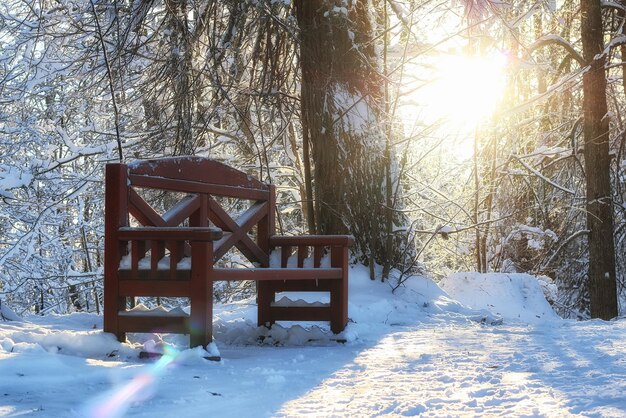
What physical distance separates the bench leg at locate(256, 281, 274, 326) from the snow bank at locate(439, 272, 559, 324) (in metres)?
3.29

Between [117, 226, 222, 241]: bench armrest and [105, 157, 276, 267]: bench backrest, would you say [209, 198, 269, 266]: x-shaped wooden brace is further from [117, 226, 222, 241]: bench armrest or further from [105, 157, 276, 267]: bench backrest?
[117, 226, 222, 241]: bench armrest

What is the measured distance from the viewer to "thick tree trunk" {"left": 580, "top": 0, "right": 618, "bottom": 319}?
9664 mm

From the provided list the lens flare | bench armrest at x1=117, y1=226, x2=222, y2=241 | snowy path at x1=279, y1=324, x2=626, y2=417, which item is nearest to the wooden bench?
bench armrest at x1=117, y1=226, x2=222, y2=241

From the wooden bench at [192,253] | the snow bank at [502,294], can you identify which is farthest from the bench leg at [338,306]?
the snow bank at [502,294]

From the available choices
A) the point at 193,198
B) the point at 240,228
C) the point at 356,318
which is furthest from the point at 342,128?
the point at 193,198

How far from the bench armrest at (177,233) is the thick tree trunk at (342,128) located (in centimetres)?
335

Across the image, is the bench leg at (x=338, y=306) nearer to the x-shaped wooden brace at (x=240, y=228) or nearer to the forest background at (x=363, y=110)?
the x-shaped wooden brace at (x=240, y=228)

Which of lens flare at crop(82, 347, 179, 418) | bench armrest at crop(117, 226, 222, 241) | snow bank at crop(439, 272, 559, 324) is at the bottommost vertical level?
snow bank at crop(439, 272, 559, 324)

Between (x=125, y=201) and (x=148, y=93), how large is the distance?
531 centimetres

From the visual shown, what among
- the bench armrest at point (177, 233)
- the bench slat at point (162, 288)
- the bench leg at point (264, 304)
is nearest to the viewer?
the bench armrest at point (177, 233)

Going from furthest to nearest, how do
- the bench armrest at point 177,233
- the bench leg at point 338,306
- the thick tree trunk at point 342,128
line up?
the thick tree trunk at point 342,128 → the bench leg at point 338,306 → the bench armrest at point 177,233

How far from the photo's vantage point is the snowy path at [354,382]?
281 centimetres

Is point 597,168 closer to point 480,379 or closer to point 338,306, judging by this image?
point 338,306

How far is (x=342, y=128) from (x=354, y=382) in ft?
14.0
